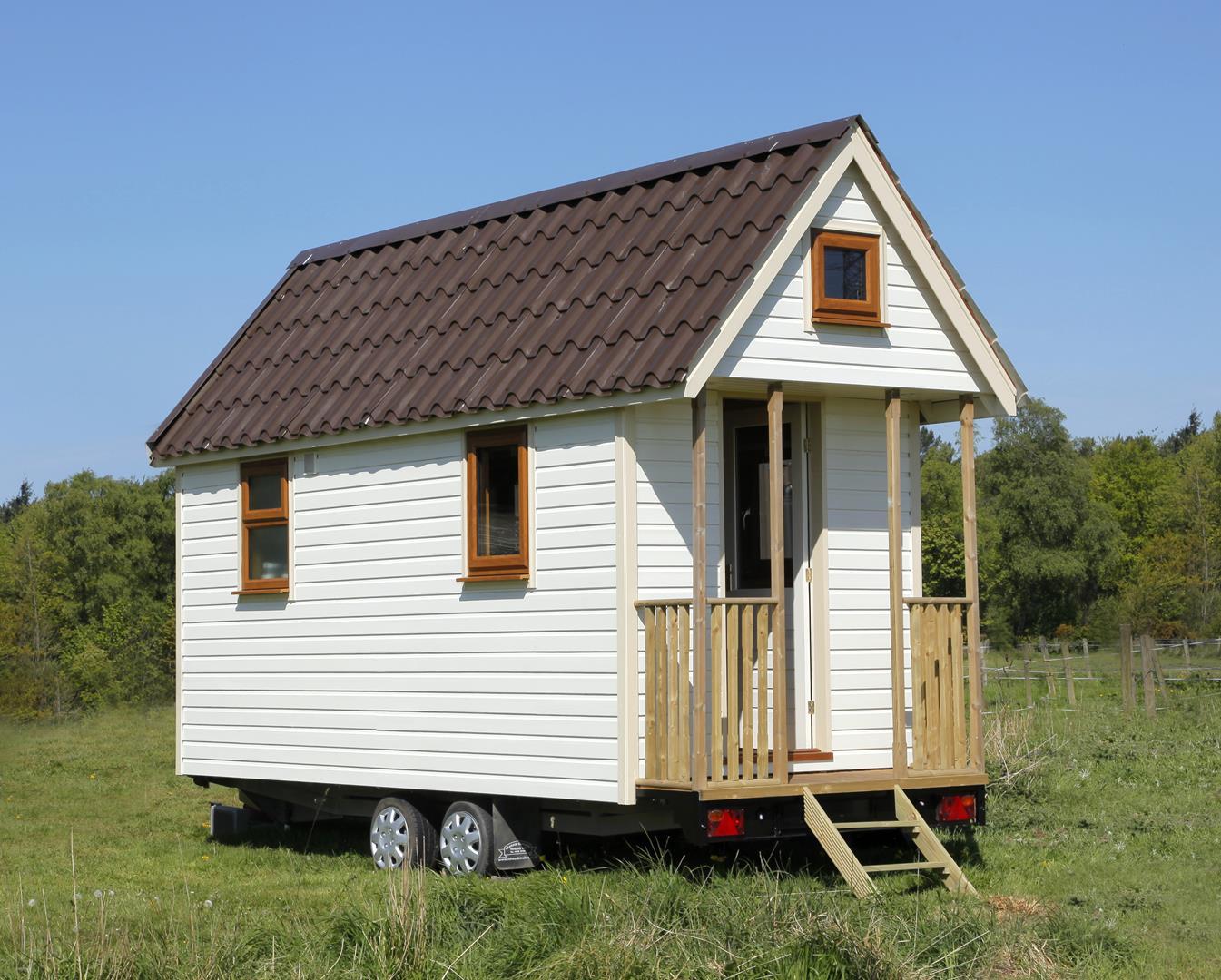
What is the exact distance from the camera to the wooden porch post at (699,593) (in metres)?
11.3

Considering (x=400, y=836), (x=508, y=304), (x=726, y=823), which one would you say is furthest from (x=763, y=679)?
(x=508, y=304)

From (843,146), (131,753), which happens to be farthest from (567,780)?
(131,753)

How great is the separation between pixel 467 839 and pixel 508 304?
14.2 feet

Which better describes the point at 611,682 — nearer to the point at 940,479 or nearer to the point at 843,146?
the point at 843,146

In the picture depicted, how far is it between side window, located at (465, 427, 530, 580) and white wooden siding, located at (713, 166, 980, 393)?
203cm

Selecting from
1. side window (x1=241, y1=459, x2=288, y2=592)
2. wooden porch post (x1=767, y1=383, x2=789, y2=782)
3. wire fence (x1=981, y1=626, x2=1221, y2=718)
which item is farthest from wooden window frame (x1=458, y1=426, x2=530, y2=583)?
wire fence (x1=981, y1=626, x2=1221, y2=718)

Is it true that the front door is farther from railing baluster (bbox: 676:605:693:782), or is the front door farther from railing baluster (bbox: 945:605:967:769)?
railing baluster (bbox: 676:605:693:782)

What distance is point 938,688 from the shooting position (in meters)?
12.8

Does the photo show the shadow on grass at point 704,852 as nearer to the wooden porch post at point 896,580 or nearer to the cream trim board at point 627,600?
the cream trim board at point 627,600

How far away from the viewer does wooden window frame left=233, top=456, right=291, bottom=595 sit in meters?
15.2

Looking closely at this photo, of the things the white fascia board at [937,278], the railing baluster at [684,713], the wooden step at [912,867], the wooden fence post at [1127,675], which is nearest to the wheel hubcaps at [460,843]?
the railing baluster at [684,713]

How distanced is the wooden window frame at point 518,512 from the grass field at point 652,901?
2.33 m

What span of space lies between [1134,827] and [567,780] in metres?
5.51

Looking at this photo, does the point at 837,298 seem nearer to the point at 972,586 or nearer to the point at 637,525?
the point at 637,525
